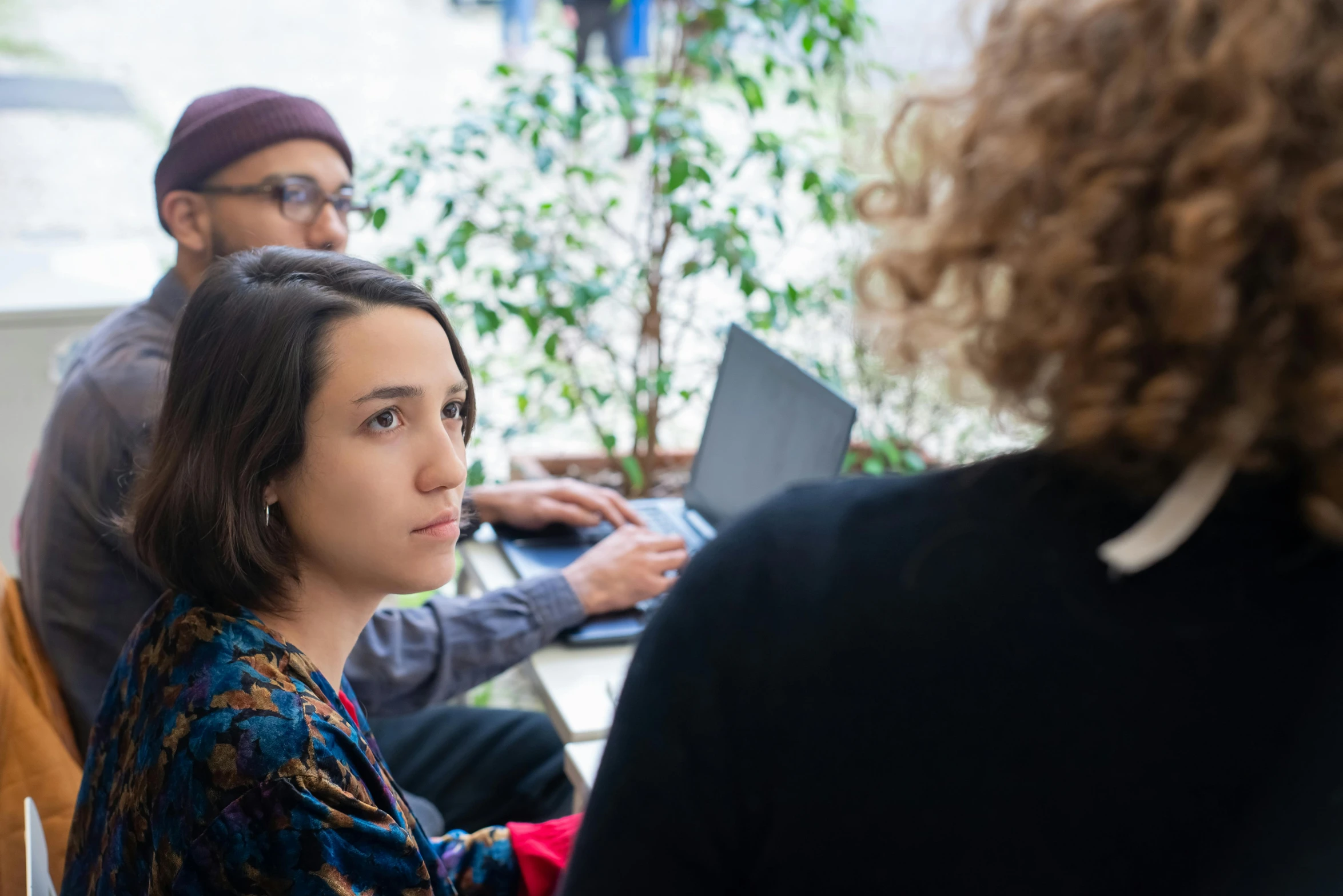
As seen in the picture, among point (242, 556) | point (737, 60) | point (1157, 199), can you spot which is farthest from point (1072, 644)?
point (737, 60)

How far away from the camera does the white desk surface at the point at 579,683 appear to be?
1288 mm

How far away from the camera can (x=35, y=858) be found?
0.96 metres

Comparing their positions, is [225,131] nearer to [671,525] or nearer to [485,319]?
[485,319]

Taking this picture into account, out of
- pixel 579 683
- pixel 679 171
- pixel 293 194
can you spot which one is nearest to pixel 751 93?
pixel 679 171

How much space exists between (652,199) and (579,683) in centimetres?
120

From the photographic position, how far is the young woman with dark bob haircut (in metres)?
0.86

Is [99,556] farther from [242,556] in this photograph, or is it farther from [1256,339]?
[1256,339]

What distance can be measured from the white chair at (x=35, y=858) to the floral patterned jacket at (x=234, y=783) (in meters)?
0.03

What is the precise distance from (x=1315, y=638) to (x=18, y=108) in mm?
3993

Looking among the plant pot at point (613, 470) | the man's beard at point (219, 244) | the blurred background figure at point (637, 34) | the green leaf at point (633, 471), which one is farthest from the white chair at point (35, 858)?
the blurred background figure at point (637, 34)

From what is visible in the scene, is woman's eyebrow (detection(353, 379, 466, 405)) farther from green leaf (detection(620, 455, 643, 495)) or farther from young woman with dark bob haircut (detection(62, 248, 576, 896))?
green leaf (detection(620, 455, 643, 495))

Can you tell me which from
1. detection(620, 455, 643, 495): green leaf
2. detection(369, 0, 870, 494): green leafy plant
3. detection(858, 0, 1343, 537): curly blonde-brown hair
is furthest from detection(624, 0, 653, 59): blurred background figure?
detection(858, 0, 1343, 537): curly blonde-brown hair

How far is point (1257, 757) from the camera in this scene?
47 centimetres

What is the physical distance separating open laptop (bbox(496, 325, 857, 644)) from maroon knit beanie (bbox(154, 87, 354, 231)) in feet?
2.11
